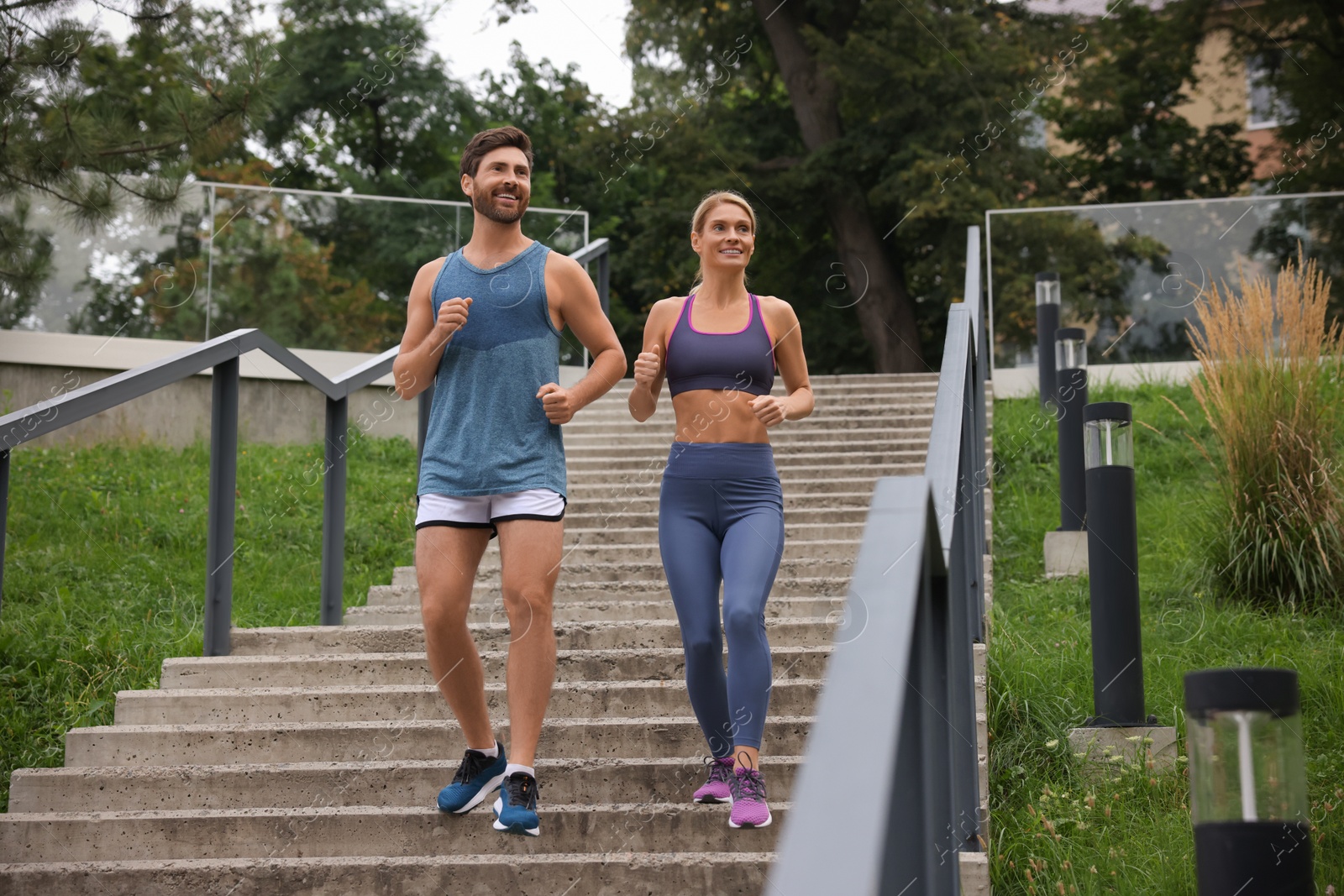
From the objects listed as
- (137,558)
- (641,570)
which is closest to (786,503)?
(641,570)

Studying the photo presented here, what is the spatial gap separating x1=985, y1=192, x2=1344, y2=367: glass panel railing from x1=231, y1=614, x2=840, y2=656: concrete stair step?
5.93 meters

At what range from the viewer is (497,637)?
4703 mm

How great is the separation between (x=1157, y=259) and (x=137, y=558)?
7460 mm

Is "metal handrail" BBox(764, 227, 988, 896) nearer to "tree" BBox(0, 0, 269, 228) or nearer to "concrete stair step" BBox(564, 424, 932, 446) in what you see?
"concrete stair step" BBox(564, 424, 932, 446)

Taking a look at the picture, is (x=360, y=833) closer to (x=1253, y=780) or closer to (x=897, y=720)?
(x=1253, y=780)

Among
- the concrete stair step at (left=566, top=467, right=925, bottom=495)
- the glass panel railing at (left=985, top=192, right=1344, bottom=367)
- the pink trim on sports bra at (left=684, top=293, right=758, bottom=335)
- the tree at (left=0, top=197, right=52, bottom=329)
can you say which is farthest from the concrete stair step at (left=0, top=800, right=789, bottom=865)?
the glass panel railing at (left=985, top=192, right=1344, bottom=367)

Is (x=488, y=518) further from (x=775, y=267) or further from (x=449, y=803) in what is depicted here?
(x=775, y=267)

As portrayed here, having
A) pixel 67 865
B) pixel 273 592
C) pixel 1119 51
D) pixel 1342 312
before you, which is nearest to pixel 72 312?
pixel 273 592

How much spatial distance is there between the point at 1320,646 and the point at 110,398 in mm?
4234

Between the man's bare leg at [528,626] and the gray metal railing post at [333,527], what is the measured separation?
209 centimetres

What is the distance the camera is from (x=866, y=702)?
4.04ft

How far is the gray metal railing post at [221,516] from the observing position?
464cm

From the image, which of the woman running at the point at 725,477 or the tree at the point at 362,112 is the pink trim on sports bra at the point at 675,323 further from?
the tree at the point at 362,112

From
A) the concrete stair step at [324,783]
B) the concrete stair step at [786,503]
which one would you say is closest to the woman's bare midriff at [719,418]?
the concrete stair step at [324,783]
